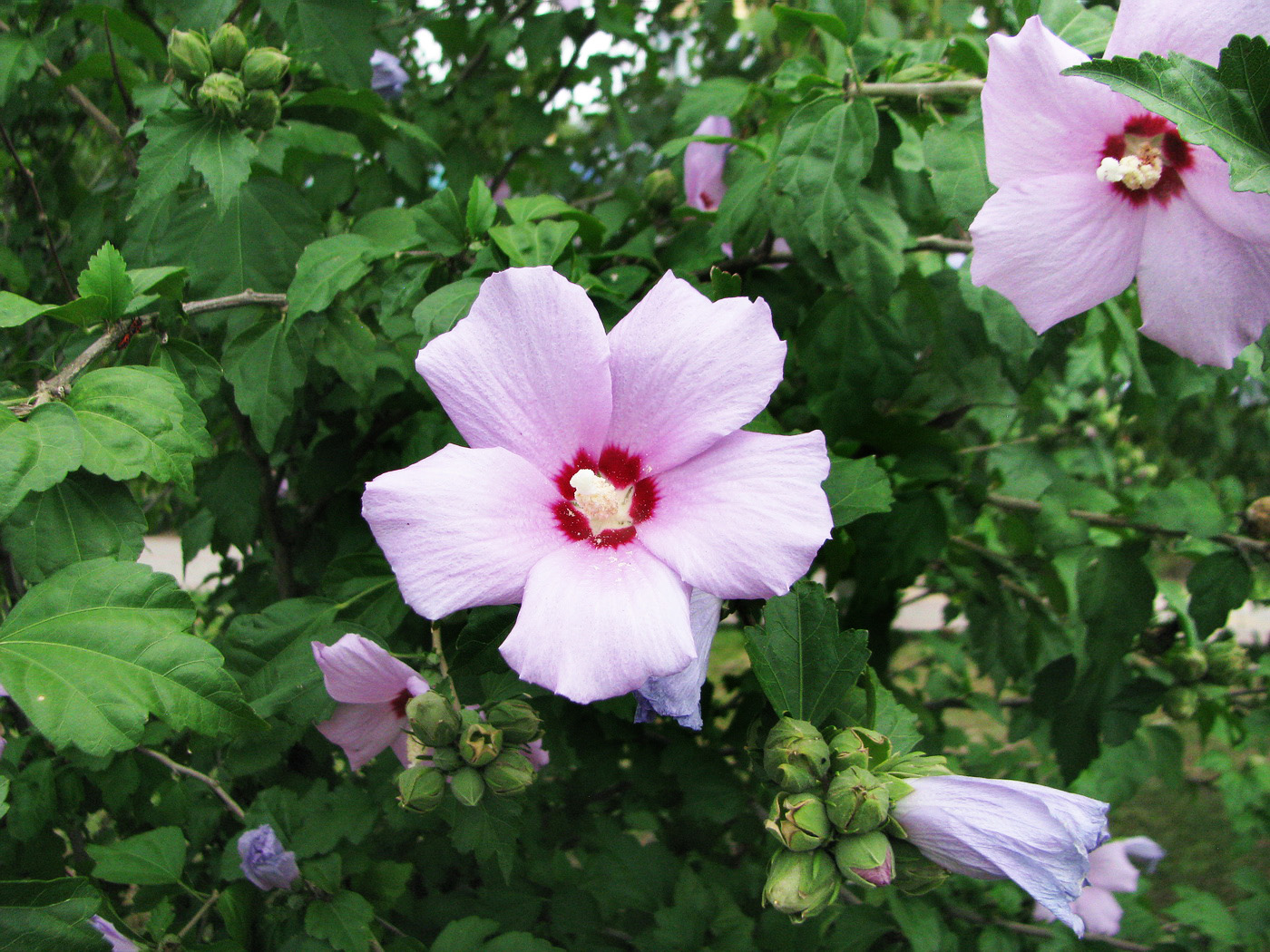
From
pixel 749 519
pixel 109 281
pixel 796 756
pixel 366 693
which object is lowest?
pixel 366 693

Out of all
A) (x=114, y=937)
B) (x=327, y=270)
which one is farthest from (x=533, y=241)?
(x=114, y=937)

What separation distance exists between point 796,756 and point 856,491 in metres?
0.36

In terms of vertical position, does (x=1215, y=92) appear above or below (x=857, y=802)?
above

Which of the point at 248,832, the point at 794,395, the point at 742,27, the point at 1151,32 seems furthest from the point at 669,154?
the point at 742,27

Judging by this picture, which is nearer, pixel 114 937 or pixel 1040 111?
pixel 1040 111

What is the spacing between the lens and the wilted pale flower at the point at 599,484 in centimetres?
82

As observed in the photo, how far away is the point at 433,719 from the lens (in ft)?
3.34

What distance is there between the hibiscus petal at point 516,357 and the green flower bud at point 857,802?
45 centimetres

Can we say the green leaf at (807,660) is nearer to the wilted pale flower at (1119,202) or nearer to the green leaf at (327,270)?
the wilted pale flower at (1119,202)

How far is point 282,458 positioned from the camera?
6.19 ft

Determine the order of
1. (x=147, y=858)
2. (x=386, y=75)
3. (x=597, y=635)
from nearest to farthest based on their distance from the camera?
(x=597, y=635), (x=147, y=858), (x=386, y=75)

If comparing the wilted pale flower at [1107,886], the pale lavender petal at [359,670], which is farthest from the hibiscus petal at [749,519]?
the wilted pale flower at [1107,886]

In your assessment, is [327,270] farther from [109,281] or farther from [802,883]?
[802,883]

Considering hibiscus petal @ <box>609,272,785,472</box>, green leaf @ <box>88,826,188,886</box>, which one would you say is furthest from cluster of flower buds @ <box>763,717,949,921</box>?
green leaf @ <box>88,826,188,886</box>
